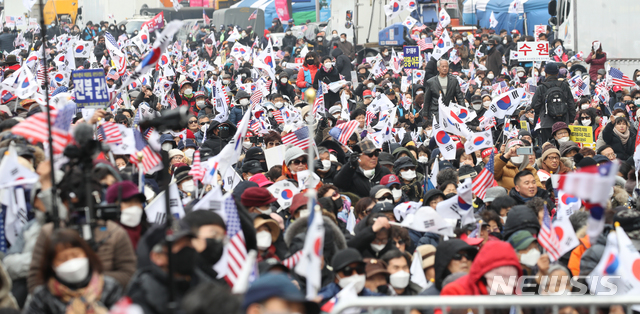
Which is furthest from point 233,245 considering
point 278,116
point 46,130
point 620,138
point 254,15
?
point 254,15

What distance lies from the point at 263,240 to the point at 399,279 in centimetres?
108

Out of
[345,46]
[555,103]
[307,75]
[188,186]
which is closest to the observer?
[188,186]

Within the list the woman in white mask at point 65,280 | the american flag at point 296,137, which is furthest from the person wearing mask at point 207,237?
the american flag at point 296,137

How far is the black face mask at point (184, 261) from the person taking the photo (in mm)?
3729

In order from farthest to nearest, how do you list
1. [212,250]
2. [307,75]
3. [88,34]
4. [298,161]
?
1. [88,34]
2. [307,75]
3. [298,161]
4. [212,250]

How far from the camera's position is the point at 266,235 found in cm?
585

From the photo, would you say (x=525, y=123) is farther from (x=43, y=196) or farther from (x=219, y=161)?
(x=43, y=196)

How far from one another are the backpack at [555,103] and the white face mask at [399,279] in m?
8.95

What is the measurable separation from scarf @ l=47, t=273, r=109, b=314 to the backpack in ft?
36.9

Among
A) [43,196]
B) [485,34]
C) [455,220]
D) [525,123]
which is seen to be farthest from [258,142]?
[485,34]

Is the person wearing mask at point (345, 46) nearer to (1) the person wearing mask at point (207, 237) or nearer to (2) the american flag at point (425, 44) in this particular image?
(2) the american flag at point (425, 44)

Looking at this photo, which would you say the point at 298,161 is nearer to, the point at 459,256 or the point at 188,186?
the point at 188,186

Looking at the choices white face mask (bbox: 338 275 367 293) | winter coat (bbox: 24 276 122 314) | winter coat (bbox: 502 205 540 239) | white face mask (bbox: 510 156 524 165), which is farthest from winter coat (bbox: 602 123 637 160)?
winter coat (bbox: 24 276 122 314)

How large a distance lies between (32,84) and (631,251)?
8943 millimetres
